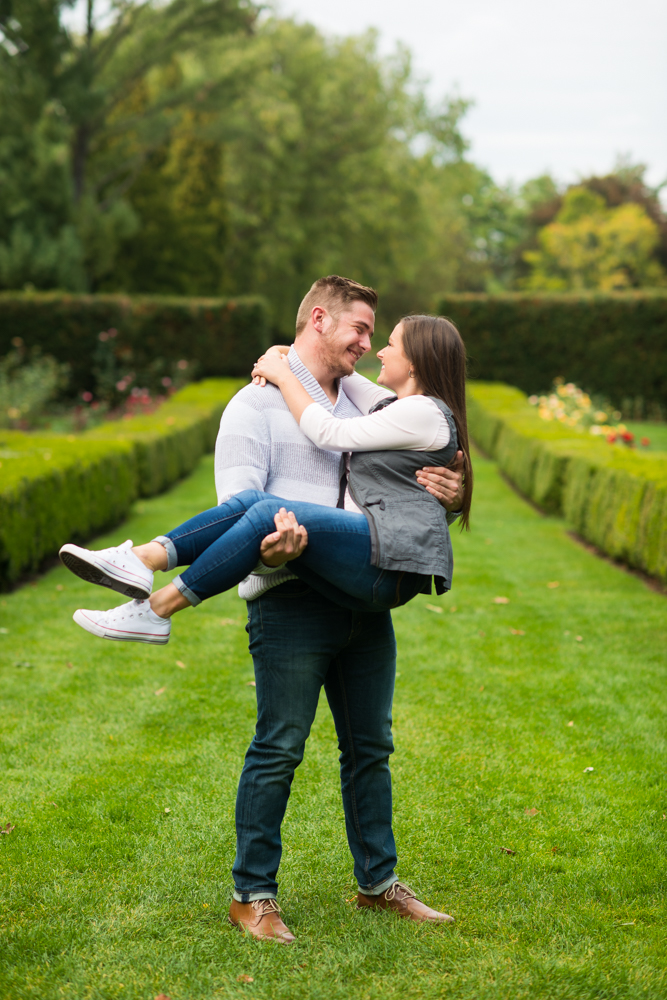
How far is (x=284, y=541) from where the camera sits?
2193mm

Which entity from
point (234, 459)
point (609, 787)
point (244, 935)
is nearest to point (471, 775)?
point (609, 787)

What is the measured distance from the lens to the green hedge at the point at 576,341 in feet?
66.4

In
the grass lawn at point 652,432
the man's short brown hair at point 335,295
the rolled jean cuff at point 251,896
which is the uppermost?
the man's short brown hair at point 335,295

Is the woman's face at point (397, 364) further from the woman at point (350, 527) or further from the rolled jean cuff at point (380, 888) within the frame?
the rolled jean cuff at point (380, 888)

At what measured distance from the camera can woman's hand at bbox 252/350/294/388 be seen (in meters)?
2.51

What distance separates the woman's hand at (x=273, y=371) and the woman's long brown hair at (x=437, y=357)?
371 millimetres

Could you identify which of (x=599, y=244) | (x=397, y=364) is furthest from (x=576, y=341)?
(x=599, y=244)

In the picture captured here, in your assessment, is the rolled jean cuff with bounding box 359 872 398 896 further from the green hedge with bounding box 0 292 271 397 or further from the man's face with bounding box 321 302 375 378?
the green hedge with bounding box 0 292 271 397

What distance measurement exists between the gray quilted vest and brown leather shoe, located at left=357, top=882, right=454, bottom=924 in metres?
0.98

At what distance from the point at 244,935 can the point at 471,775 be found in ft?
5.08

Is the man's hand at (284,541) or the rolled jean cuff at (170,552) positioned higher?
the man's hand at (284,541)

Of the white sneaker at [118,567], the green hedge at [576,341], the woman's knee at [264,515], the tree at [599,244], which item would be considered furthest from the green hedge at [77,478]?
the tree at [599,244]

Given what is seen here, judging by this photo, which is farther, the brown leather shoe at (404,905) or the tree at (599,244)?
the tree at (599,244)

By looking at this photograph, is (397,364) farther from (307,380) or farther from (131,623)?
(131,623)
